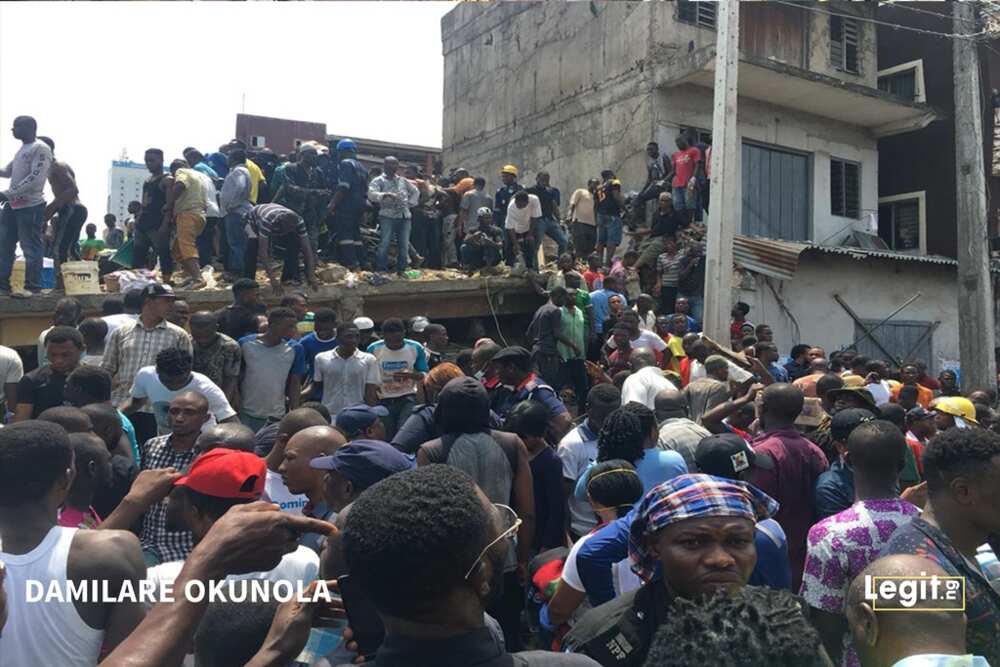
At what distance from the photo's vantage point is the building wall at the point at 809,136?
1485 cm

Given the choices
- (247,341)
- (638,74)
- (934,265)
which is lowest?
(247,341)

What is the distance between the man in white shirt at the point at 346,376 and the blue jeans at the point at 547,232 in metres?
5.77

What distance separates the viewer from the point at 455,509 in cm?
151

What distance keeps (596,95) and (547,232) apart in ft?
17.9

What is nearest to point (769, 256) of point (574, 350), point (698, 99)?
point (698, 99)

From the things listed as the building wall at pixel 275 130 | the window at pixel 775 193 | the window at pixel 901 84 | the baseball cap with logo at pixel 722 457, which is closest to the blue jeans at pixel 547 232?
the window at pixel 775 193

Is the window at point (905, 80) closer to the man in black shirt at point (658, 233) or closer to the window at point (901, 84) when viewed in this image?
the window at point (901, 84)

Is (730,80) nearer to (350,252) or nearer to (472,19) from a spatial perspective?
(350,252)

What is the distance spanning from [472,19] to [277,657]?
793 inches

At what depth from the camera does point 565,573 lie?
298 centimetres

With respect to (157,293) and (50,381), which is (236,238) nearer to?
(157,293)

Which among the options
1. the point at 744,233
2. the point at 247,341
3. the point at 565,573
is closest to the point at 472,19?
the point at 744,233

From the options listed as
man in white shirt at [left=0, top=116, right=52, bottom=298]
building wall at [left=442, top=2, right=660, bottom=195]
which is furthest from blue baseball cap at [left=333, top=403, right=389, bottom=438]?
building wall at [left=442, top=2, right=660, bottom=195]

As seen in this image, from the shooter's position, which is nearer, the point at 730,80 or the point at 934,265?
the point at 730,80
